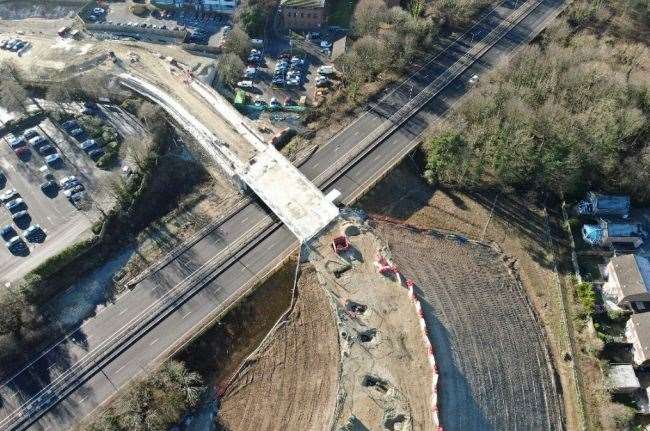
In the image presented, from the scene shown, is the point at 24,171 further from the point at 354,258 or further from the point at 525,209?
the point at 525,209

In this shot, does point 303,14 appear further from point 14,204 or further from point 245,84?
point 14,204

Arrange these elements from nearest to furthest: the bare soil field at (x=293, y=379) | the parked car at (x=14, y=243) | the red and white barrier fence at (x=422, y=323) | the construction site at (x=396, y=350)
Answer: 1. the red and white barrier fence at (x=422, y=323)
2. the construction site at (x=396, y=350)
3. the bare soil field at (x=293, y=379)
4. the parked car at (x=14, y=243)

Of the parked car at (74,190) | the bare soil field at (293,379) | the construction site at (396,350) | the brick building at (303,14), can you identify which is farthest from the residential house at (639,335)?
the parked car at (74,190)

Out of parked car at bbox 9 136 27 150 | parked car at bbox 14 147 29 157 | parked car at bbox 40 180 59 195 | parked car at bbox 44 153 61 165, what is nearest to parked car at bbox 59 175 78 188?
parked car at bbox 40 180 59 195

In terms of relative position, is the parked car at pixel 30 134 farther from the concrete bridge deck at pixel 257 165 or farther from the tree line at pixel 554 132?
the tree line at pixel 554 132

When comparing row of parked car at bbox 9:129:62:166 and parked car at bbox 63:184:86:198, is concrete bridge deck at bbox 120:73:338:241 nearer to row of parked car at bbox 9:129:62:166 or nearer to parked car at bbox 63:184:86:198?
row of parked car at bbox 9:129:62:166

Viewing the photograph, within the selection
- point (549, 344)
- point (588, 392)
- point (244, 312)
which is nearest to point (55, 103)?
point (244, 312)

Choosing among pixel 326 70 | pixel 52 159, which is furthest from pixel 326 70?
pixel 52 159
